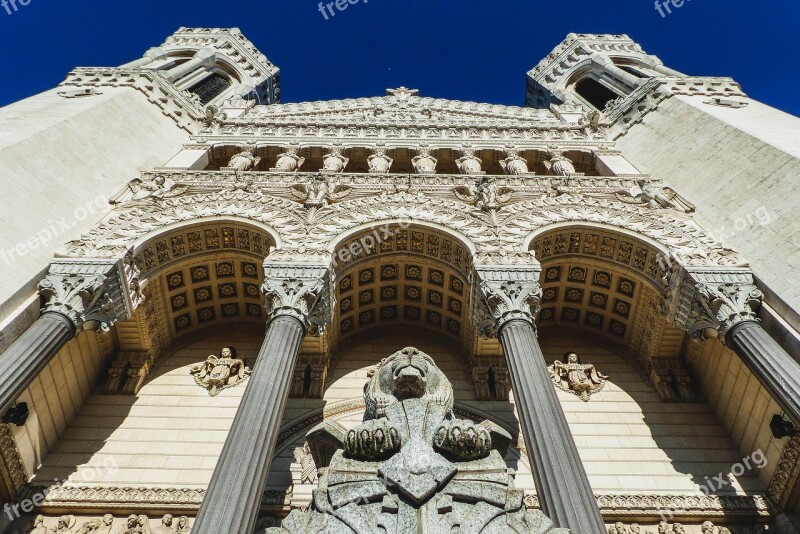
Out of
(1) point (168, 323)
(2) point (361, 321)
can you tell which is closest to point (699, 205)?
(2) point (361, 321)

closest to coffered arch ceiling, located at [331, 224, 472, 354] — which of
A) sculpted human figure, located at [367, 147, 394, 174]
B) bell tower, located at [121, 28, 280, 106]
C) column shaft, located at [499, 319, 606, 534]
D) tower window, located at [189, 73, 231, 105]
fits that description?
column shaft, located at [499, 319, 606, 534]

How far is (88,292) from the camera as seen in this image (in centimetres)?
972

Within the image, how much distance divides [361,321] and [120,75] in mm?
12911

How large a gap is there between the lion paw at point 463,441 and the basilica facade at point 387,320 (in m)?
0.55

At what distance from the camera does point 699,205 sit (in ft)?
42.6

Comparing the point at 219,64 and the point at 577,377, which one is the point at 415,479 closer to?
the point at 577,377

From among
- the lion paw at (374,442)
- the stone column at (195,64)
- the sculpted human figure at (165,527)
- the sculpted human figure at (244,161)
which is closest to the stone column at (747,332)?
the lion paw at (374,442)

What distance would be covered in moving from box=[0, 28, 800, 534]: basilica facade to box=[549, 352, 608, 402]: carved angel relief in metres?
0.06

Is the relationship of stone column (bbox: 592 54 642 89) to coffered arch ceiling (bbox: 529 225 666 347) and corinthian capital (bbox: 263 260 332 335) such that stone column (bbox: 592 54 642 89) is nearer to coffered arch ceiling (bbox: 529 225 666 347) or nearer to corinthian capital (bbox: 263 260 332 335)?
coffered arch ceiling (bbox: 529 225 666 347)

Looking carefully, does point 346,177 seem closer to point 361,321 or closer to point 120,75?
point 361,321

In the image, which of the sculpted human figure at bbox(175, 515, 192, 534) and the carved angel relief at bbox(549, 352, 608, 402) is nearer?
the sculpted human figure at bbox(175, 515, 192, 534)

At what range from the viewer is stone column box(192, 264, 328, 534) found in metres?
6.21

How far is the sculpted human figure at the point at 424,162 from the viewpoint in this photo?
16.5 metres

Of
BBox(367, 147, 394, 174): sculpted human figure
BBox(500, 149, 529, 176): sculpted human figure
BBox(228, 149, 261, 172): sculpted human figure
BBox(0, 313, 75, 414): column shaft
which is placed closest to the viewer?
BBox(0, 313, 75, 414): column shaft
